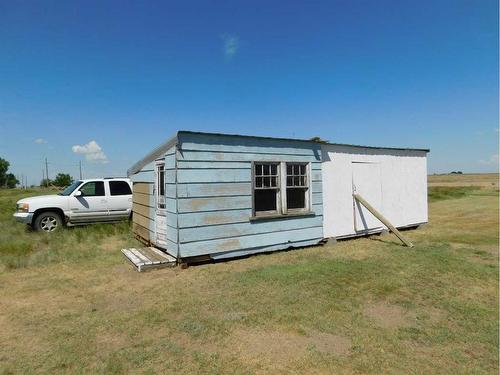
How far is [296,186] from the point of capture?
352 inches

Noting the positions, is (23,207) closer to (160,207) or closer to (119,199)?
(119,199)

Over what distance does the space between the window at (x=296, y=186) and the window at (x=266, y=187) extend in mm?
407

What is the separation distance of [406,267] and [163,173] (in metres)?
6.29

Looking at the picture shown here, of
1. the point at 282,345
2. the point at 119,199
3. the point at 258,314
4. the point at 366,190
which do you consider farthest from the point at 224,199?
the point at 119,199

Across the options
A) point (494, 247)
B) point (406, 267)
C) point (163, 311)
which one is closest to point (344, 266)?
point (406, 267)

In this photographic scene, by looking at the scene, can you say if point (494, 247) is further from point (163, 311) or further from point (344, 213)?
point (163, 311)

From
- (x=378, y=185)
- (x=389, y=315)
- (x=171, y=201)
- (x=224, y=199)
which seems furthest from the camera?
(x=378, y=185)

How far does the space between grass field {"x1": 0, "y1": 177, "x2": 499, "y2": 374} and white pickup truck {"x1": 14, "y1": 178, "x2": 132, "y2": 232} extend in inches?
129

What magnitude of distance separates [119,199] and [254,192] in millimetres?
6849

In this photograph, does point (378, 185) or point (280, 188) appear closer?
point (280, 188)

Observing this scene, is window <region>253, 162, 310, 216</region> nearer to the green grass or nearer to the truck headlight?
the truck headlight

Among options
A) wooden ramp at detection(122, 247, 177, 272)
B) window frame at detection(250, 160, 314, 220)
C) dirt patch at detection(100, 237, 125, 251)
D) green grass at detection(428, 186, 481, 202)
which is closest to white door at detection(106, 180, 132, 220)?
dirt patch at detection(100, 237, 125, 251)

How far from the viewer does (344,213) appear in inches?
395

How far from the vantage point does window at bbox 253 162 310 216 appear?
331 inches
